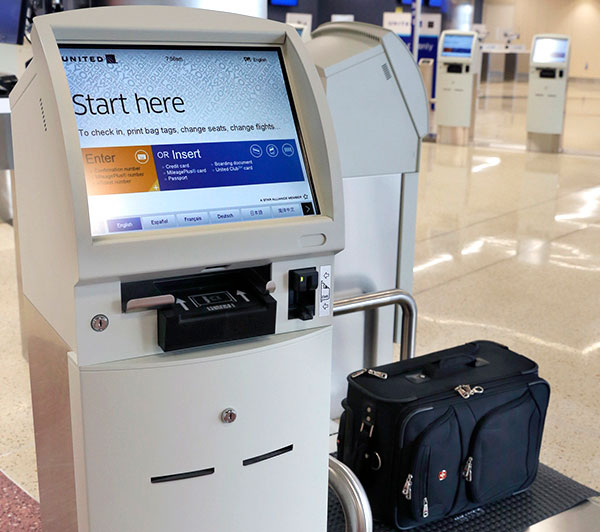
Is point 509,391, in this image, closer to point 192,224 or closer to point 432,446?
point 432,446

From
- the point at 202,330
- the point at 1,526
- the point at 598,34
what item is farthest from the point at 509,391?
the point at 598,34

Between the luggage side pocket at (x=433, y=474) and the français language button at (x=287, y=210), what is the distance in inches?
29.1

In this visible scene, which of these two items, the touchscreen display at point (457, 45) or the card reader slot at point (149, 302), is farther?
the touchscreen display at point (457, 45)

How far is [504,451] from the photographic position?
2031 mm

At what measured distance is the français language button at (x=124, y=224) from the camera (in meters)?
1.23

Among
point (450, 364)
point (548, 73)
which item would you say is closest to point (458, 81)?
point (548, 73)

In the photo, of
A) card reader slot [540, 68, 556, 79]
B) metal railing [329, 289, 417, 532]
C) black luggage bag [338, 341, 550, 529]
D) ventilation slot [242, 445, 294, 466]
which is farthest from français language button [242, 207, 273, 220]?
card reader slot [540, 68, 556, 79]

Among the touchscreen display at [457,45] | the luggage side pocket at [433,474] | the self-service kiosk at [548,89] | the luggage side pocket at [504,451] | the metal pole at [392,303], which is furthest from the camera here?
the touchscreen display at [457,45]

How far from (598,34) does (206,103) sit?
384 inches

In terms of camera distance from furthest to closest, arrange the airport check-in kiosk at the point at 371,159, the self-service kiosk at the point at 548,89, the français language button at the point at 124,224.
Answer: the self-service kiosk at the point at 548,89, the airport check-in kiosk at the point at 371,159, the français language button at the point at 124,224

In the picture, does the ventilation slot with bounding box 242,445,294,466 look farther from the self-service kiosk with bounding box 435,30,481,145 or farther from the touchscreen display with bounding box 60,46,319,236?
the self-service kiosk with bounding box 435,30,481,145

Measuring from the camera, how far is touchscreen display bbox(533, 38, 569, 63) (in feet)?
30.3

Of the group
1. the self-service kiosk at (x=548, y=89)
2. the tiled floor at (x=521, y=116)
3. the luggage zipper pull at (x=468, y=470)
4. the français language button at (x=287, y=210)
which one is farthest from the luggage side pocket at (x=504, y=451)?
the tiled floor at (x=521, y=116)

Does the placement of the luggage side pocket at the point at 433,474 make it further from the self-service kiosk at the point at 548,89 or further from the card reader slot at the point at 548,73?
the card reader slot at the point at 548,73
